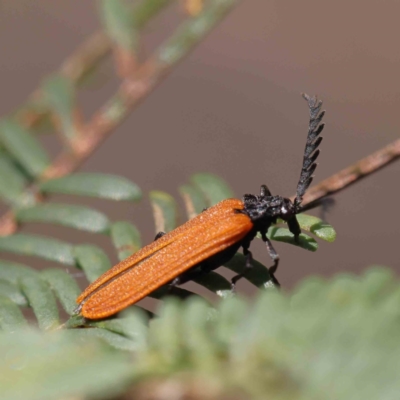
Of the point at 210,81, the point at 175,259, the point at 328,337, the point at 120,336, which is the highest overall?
the point at 210,81

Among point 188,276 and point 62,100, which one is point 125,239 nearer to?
point 188,276

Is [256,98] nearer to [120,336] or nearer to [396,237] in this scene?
[396,237]

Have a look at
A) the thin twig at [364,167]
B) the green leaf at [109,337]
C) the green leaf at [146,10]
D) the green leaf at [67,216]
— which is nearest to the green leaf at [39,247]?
the green leaf at [67,216]

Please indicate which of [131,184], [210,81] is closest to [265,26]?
[210,81]

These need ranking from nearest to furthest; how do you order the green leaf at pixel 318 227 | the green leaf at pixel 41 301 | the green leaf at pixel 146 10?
1. the green leaf at pixel 41 301
2. the green leaf at pixel 318 227
3. the green leaf at pixel 146 10

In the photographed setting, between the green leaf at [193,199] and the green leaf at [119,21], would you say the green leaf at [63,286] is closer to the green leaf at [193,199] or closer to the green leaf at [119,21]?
the green leaf at [193,199]

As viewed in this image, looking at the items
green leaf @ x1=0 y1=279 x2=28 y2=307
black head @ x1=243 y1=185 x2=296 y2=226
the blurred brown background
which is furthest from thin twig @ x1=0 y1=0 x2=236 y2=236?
the blurred brown background
